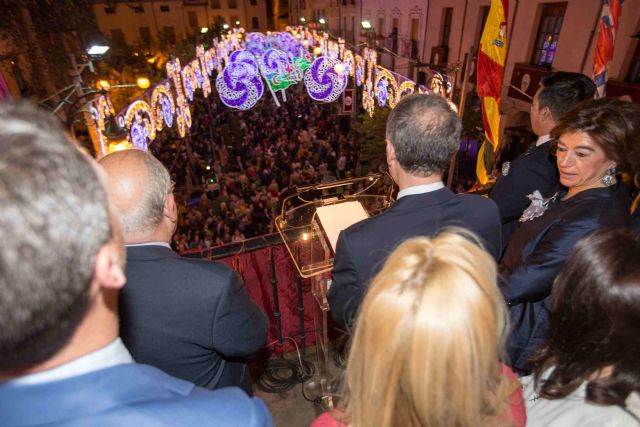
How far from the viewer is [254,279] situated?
3.40 metres

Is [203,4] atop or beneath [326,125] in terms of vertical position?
atop

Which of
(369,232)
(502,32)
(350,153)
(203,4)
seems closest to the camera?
(369,232)

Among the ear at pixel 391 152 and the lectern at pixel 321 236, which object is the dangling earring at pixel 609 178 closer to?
the ear at pixel 391 152

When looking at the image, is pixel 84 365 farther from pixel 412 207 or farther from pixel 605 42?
pixel 605 42

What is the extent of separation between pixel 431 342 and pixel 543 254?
1.55 m

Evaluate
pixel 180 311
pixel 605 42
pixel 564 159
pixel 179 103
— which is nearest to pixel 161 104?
pixel 179 103

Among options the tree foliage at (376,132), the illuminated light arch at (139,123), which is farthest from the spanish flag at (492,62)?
the tree foliage at (376,132)

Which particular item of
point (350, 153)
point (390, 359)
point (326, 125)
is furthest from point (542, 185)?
point (326, 125)

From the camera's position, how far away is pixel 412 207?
1887 mm

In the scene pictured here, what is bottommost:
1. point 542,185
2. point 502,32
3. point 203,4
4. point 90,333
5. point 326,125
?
point 326,125

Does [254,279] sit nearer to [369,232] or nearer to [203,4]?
[369,232]

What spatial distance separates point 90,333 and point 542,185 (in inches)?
122

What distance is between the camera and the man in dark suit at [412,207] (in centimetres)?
180

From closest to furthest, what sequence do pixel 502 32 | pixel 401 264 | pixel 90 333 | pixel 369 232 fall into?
pixel 90 333 < pixel 401 264 < pixel 369 232 < pixel 502 32
